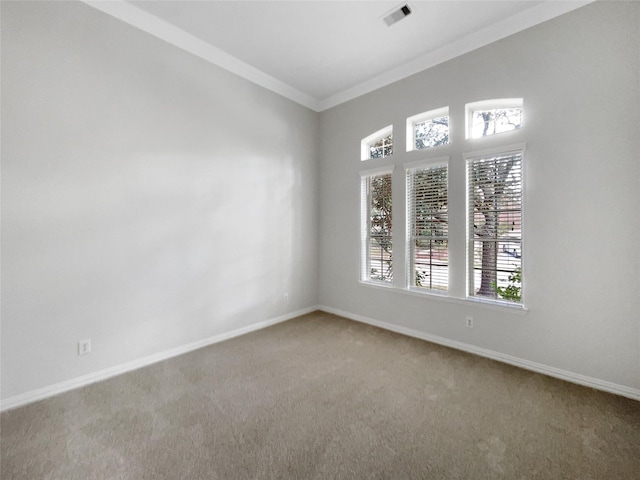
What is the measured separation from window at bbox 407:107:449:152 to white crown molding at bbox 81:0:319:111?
188cm

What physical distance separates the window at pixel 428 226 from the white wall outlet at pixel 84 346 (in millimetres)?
3535

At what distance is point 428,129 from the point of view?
12.1 feet

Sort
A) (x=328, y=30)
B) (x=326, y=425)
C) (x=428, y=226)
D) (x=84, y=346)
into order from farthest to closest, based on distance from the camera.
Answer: (x=428, y=226)
(x=328, y=30)
(x=84, y=346)
(x=326, y=425)

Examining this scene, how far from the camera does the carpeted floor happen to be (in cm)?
162

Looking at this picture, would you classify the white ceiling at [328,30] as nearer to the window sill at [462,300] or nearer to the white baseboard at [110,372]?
the window sill at [462,300]

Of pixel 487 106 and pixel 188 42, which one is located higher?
pixel 188 42

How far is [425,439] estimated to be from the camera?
184 centimetres

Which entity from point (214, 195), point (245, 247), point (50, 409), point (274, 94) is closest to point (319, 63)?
point (274, 94)

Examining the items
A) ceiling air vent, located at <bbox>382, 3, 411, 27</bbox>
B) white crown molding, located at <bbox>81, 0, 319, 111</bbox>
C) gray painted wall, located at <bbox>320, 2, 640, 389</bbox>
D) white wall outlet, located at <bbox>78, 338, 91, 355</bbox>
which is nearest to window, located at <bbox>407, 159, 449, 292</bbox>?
gray painted wall, located at <bbox>320, 2, 640, 389</bbox>

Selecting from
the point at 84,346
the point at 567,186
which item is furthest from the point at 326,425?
the point at 567,186

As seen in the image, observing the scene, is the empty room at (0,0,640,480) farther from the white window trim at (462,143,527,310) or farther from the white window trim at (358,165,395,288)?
the white window trim at (358,165,395,288)

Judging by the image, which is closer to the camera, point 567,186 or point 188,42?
point 567,186

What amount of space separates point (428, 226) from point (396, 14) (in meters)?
2.30

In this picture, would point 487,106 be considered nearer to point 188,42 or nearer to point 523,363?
point 523,363
